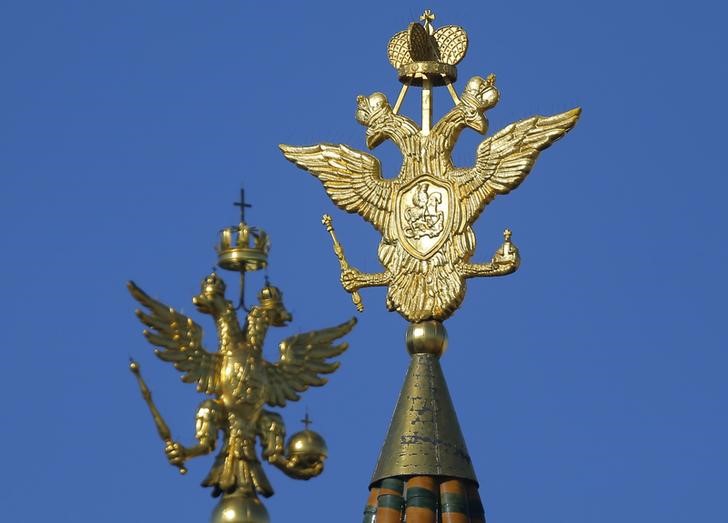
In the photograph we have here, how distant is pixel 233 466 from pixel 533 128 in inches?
177

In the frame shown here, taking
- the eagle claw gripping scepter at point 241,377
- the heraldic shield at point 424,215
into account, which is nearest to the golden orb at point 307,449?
the eagle claw gripping scepter at point 241,377

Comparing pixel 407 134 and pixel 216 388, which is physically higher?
pixel 407 134

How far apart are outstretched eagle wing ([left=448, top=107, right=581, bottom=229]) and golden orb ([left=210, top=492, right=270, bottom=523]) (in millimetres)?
3595

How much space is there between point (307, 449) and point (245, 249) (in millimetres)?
1997

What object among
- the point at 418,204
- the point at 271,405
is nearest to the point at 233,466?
the point at 271,405

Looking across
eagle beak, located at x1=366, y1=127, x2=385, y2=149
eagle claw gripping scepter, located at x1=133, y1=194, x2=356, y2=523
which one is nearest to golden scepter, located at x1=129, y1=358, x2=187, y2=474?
eagle claw gripping scepter, located at x1=133, y1=194, x2=356, y2=523

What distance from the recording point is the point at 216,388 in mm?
41719

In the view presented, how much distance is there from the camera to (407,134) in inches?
1714

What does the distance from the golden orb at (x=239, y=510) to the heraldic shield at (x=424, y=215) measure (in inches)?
125

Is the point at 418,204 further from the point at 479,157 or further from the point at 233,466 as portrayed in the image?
the point at 233,466

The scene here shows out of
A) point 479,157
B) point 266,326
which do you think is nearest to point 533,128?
point 479,157

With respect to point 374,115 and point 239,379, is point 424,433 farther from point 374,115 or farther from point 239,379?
point 374,115

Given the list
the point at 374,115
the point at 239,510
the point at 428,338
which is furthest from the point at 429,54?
the point at 239,510

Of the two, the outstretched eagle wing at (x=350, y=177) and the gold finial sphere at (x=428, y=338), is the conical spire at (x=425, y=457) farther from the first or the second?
the outstretched eagle wing at (x=350, y=177)
